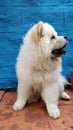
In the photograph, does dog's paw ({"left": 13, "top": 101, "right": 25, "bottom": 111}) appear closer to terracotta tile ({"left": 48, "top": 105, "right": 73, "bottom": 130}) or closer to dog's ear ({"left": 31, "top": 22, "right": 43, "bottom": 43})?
terracotta tile ({"left": 48, "top": 105, "right": 73, "bottom": 130})

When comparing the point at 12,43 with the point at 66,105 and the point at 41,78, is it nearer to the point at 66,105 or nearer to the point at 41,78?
the point at 41,78

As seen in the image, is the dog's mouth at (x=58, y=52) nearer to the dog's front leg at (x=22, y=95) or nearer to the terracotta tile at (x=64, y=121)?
the dog's front leg at (x=22, y=95)

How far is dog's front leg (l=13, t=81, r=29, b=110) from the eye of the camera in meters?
2.53

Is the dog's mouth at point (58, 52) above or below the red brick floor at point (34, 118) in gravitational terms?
above

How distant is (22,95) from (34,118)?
268 mm

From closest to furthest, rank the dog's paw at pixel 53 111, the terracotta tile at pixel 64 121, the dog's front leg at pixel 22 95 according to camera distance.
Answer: the terracotta tile at pixel 64 121 → the dog's paw at pixel 53 111 → the dog's front leg at pixel 22 95

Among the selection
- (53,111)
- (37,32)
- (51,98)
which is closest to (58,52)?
(37,32)

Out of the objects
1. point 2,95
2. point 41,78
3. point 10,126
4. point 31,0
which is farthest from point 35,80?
point 31,0

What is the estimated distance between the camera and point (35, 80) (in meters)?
2.45

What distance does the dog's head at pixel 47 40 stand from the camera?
2.30 m

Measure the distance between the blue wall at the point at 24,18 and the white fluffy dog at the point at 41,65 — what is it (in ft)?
1.63

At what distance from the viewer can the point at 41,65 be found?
2.44m

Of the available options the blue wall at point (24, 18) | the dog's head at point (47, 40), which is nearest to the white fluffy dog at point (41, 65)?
the dog's head at point (47, 40)

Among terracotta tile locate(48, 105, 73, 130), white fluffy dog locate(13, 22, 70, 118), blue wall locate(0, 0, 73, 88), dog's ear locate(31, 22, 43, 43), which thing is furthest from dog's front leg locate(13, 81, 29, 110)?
blue wall locate(0, 0, 73, 88)
